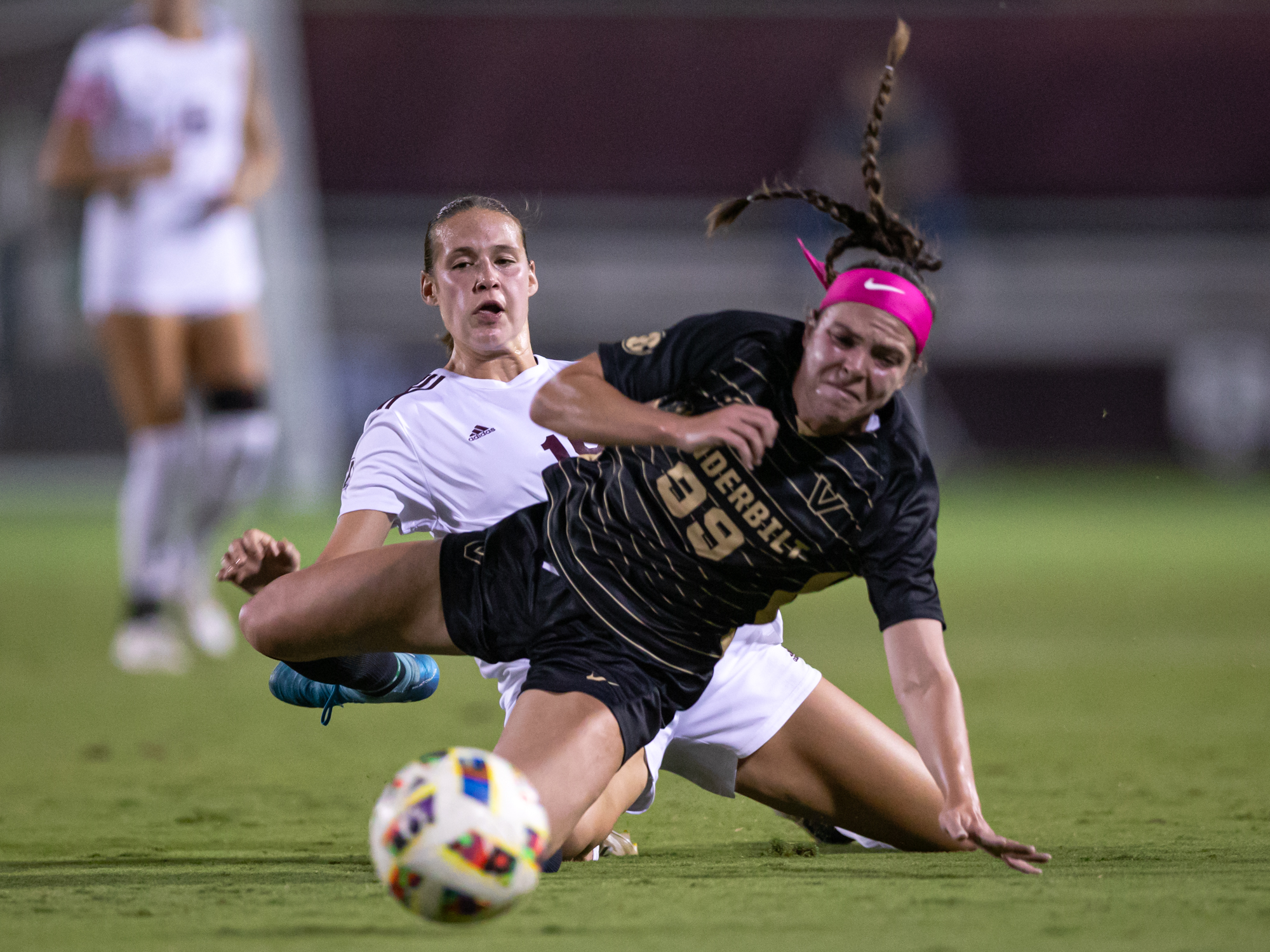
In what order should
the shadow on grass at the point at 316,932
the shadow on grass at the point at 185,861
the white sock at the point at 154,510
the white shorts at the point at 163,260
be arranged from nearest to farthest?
1. the shadow on grass at the point at 316,932
2. the shadow on grass at the point at 185,861
3. the white sock at the point at 154,510
4. the white shorts at the point at 163,260

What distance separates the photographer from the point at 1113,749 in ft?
16.2

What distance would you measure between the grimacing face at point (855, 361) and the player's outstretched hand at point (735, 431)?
17 cm

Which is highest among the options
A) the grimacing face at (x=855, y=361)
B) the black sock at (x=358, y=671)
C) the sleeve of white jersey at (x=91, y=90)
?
the sleeve of white jersey at (x=91, y=90)

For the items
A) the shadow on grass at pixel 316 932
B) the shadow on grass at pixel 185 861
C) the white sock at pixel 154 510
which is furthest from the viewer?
the white sock at pixel 154 510

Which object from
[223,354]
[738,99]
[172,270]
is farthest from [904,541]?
[738,99]

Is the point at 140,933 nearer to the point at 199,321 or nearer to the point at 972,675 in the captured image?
the point at 972,675

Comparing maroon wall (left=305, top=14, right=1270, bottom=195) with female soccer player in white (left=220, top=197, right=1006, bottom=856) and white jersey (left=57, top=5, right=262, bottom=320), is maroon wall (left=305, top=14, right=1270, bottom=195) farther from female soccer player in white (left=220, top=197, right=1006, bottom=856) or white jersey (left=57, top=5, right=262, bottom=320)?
female soccer player in white (left=220, top=197, right=1006, bottom=856)

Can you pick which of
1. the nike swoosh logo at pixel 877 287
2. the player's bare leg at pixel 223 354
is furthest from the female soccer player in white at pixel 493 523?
the player's bare leg at pixel 223 354

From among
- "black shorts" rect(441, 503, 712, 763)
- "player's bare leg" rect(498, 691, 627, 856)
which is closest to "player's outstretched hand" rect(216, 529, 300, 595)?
"black shorts" rect(441, 503, 712, 763)

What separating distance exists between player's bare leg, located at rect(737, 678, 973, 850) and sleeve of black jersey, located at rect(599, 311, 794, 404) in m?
0.89

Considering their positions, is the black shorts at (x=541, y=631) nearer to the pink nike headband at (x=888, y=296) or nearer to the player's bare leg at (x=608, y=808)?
the player's bare leg at (x=608, y=808)

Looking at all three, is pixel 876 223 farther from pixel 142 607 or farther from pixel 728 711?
pixel 142 607

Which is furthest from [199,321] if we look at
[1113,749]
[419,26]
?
[419,26]

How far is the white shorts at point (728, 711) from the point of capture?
380 cm
